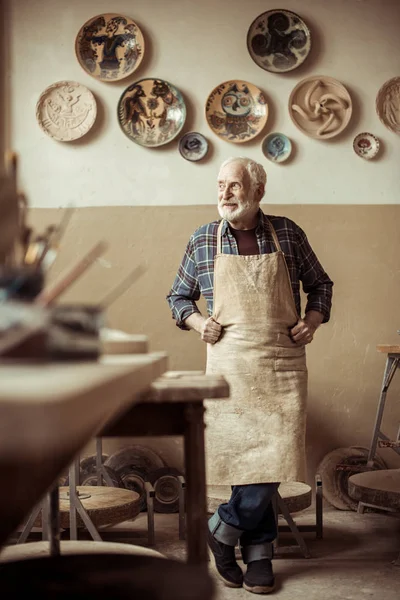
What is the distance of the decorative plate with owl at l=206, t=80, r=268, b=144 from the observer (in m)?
4.65

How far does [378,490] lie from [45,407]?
10.1 ft

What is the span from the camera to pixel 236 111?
15.3 feet

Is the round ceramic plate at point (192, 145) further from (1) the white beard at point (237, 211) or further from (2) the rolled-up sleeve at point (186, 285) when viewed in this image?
(1) the white beard at point (237, 211)

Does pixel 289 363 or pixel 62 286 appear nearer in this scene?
pixel 62 286

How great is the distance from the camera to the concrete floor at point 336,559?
307cm

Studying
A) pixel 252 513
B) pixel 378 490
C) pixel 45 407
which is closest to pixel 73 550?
pixel 45 407

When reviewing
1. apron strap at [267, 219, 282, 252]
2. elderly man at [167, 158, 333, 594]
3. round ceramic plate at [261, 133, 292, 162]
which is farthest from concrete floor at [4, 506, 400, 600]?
round ceramic plate at [261, 133, 292, 162]

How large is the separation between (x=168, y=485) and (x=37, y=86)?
254 centimetres

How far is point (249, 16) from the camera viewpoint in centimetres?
470

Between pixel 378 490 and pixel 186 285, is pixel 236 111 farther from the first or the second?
pixel 378 490

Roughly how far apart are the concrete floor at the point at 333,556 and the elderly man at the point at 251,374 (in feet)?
0.65

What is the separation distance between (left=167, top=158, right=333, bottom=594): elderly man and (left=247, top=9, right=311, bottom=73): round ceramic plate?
1.54 m

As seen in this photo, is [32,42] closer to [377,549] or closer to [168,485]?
[168,485]

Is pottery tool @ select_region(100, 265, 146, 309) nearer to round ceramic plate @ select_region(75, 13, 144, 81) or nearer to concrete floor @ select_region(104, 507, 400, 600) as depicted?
concrete floor @ select_region(104, 507, 400, 600)
